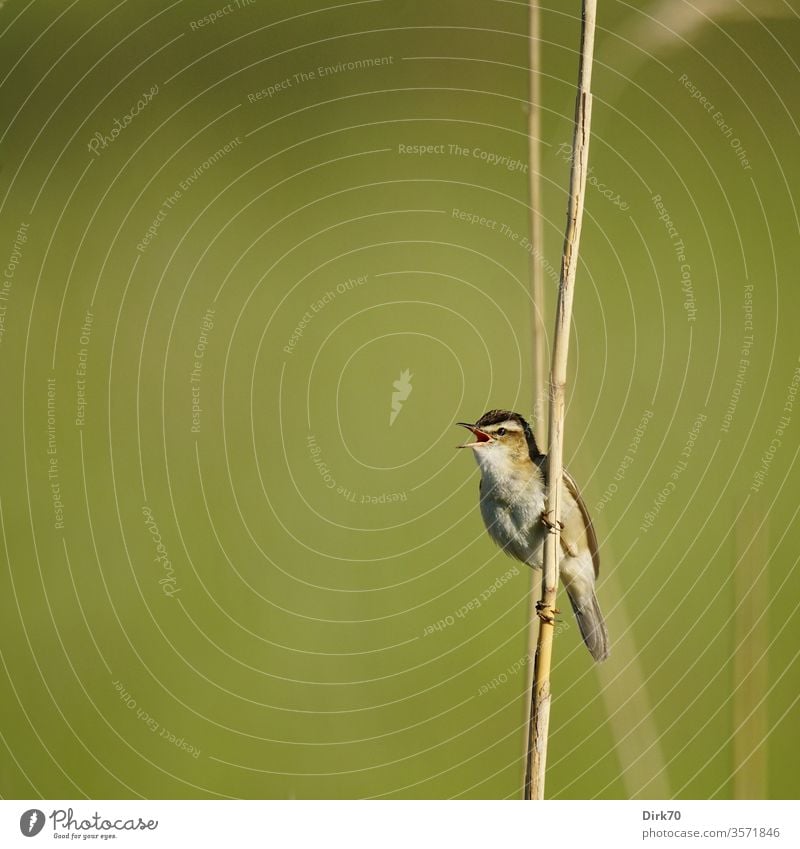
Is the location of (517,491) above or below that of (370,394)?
below

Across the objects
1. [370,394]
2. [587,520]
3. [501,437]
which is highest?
[370,394]

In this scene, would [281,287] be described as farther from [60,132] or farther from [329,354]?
[60,132]

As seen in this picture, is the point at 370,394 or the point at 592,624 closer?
the point at 592,624
